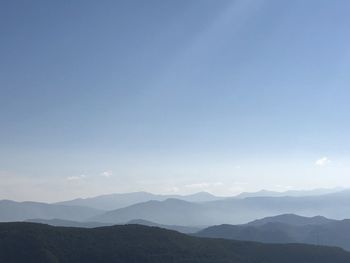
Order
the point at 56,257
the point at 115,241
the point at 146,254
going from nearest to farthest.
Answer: the point at 56,257, the point at 146,254, the point at 115,241

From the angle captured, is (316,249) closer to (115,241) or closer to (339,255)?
(339,255)

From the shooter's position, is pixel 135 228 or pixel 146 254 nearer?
pixel 146 254

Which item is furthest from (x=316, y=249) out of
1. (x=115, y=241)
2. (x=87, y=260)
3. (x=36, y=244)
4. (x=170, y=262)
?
(x=36, y=244)

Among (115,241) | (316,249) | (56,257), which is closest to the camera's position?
(56,257)

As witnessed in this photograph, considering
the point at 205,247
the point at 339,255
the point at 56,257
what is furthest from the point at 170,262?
the point at 339,255

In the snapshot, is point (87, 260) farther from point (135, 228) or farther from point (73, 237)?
point (135, 228)

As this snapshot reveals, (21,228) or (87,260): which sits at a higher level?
(21,228)
